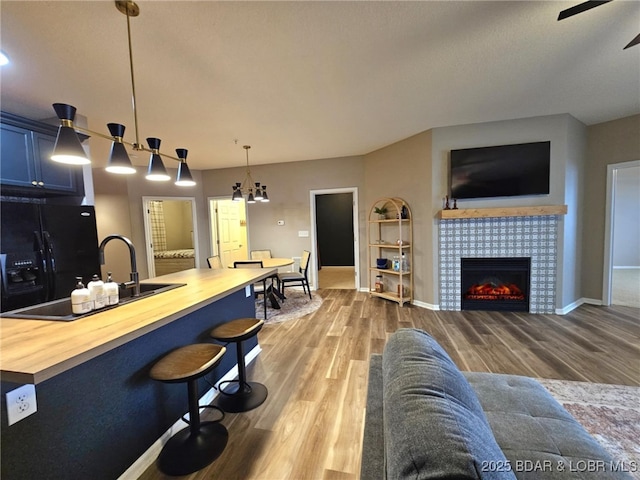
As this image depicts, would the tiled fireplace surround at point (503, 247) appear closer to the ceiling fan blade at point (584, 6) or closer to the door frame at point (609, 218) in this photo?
the door frame at point (609, 218)

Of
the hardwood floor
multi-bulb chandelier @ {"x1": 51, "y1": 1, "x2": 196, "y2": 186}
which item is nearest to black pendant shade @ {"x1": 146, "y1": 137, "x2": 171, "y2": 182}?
multi-bulb chandelier @ {"x1": 51, "y1": 1, "x2": 196, "y2": 186}

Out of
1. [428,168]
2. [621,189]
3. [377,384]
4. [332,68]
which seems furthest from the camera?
[621,189]

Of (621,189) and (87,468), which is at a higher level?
(621,189)

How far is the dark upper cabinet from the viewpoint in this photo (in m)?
2.58

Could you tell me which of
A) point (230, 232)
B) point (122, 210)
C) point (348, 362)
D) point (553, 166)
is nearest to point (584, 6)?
point (553, 166)

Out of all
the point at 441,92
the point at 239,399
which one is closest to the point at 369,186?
the point at 441,92

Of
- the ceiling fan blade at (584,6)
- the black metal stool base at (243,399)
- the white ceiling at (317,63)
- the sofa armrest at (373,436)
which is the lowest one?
the black metal stool base at (243,399)

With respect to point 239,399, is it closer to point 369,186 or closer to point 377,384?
point 377,384

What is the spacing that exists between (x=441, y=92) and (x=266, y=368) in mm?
3368

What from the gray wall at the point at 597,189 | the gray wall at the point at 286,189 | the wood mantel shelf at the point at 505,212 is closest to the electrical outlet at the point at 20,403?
the wood mantel shelf at the point at 505,212

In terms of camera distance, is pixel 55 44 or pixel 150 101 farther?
pixel 150 101

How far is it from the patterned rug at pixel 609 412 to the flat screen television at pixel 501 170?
257 centimetres

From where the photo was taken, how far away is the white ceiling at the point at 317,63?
1.83m

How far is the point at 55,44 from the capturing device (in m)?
2.00
